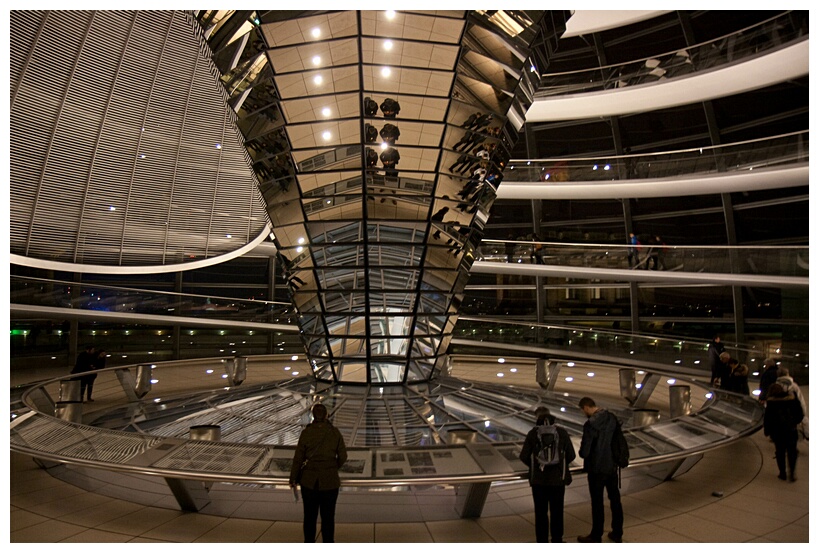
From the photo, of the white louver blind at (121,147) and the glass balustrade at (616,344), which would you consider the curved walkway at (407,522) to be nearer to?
the glass balustrade at (616,344)

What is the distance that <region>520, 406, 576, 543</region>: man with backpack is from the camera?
240 inches

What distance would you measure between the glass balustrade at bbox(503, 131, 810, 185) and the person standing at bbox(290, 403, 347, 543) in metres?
14.3

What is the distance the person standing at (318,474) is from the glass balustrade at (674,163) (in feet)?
46.8

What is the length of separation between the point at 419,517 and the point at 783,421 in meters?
4.83

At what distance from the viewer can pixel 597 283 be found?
86.8 ft

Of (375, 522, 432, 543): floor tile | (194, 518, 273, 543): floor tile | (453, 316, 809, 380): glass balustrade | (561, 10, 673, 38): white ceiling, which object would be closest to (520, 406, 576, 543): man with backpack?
(375, 522, 432, 543): floor tile

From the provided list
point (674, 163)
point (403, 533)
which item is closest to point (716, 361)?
point (674, 163)

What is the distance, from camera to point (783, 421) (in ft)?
27.7

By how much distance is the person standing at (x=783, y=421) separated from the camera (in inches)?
329

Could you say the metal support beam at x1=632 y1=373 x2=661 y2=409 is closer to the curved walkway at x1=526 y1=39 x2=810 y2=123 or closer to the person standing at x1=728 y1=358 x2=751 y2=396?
the person standing at x1=728 y1=358 x2=751 y2=396

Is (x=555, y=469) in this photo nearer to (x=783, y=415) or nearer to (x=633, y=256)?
(x=783, y=415)

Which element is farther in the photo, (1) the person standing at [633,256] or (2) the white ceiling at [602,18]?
(2) the white ceiling at [602,18]

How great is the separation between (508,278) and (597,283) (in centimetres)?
377

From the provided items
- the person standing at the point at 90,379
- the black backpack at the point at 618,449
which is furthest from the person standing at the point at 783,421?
the person standing at the point at 90,379
